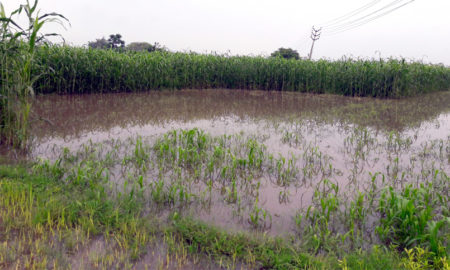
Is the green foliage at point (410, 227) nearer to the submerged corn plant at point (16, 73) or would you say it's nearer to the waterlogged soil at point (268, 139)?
the waterlogged soil at point (268, 139)

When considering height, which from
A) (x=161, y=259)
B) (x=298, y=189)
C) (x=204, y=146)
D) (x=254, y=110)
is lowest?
(x=161, y=259)

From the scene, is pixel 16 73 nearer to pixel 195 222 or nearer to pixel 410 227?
pixel 195 222

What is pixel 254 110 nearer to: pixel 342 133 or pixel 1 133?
pixel 342 133

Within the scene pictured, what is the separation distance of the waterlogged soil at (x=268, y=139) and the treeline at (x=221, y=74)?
761 millimetres

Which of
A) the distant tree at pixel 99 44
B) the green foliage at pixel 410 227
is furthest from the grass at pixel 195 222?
the distant tree at pixel 99 44

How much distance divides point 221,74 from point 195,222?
11.2 metres

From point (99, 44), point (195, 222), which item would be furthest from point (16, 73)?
point (99, 44)

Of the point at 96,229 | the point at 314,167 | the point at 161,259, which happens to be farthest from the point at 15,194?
the point at 314,167

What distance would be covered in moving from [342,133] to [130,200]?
17.2 feet

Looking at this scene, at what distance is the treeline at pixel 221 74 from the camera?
9.74 m

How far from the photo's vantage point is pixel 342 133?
6.64 m

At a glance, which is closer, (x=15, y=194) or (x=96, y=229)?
(x=96, y=229)

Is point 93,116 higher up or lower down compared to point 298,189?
higher up

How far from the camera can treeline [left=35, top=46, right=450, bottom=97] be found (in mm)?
9742
